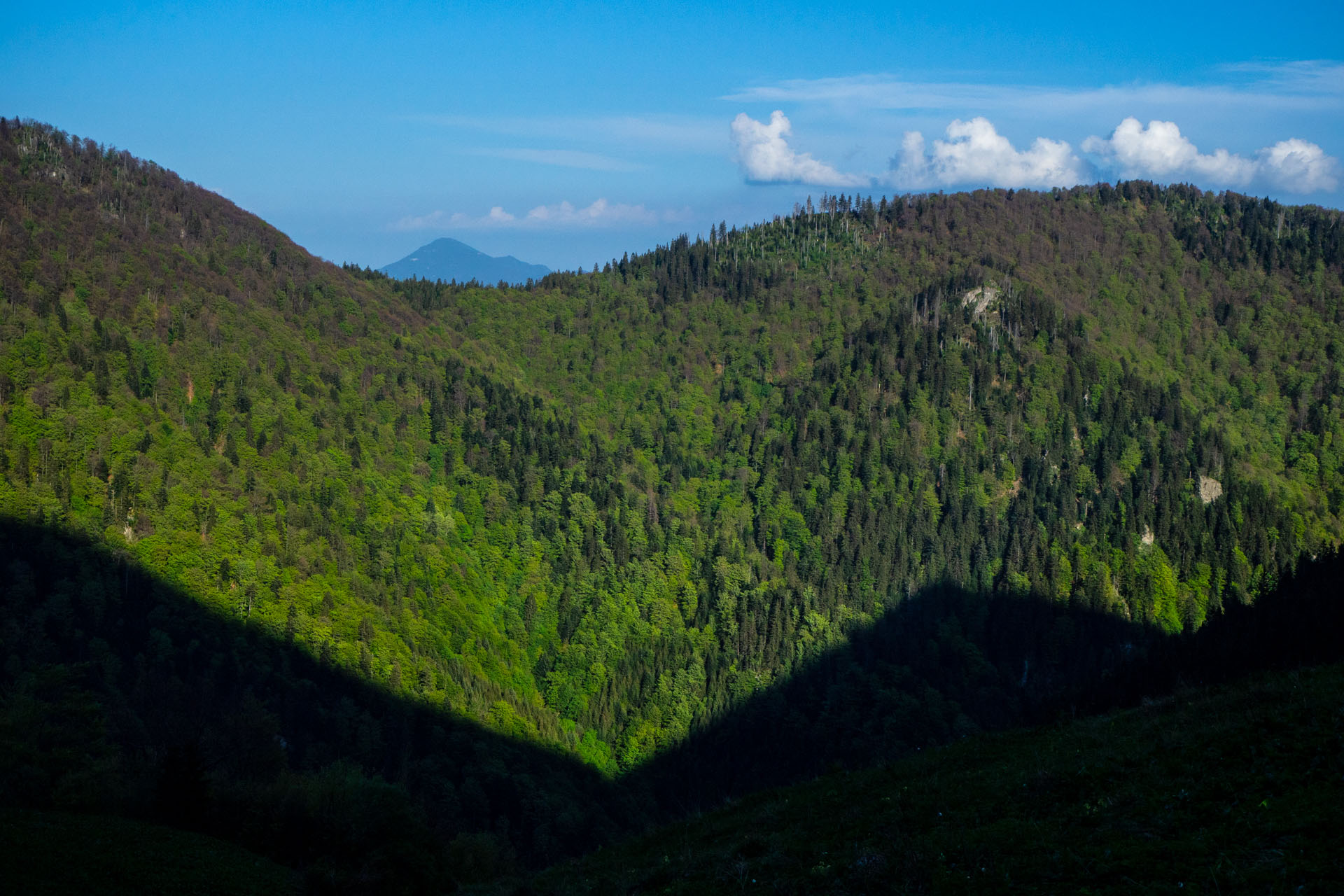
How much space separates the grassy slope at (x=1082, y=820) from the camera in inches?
776

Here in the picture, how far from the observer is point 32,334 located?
6093 inches

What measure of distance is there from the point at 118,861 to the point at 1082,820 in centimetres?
3428

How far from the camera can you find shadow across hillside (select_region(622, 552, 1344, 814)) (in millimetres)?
154000

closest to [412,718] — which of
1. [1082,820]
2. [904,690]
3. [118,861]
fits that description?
[904,690]

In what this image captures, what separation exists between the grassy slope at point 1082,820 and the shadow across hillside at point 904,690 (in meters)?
98.1

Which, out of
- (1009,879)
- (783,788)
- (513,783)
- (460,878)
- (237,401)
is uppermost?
(237,401)

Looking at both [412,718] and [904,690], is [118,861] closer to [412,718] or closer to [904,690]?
[412,718]

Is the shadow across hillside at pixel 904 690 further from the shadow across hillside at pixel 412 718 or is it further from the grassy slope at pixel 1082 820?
the grassy slope at pixel 1082 820

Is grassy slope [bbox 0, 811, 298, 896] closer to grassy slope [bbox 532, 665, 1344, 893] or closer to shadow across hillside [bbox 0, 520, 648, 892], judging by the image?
grassy slope [bbox 532, 665, 1344, 893]

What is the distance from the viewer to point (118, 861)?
1312 inches

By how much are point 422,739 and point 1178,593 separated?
157 m

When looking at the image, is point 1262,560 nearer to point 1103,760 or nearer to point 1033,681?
point 1033,681

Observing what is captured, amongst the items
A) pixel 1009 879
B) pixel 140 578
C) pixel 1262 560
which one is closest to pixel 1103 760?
pixel 1009 879

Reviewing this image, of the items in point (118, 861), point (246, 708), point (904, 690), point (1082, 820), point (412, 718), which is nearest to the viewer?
point (1082, 820)
